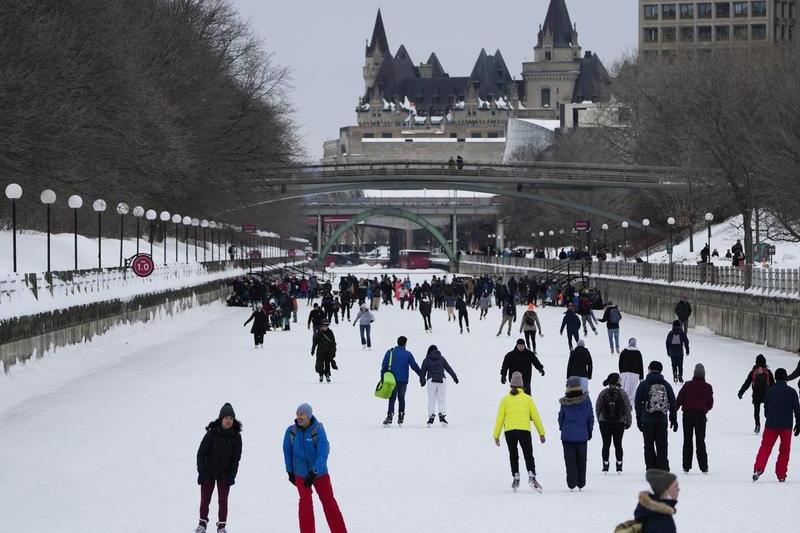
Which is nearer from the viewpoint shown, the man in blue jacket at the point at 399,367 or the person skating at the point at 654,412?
the person skating at the point at 654,412

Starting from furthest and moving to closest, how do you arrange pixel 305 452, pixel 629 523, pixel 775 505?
pixel 775 505
pixel 305 452
pixel 629 523

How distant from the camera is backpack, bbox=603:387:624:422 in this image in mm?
15586

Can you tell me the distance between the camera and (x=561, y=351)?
1405 inches

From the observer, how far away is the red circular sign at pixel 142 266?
4012 centimetres

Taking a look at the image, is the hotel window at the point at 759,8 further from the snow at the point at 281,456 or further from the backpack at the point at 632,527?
the backpack at the point at 632,527

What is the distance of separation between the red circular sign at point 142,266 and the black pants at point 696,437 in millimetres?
25512

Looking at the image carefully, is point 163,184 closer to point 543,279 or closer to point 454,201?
point 543,279

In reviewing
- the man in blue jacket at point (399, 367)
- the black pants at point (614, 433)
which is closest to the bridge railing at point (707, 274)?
the man in blue jacket at point (399, 367)

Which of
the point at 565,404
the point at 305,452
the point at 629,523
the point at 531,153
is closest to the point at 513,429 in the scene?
the point at 565,404

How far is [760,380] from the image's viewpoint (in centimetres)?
1752

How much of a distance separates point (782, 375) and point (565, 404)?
2337 mm

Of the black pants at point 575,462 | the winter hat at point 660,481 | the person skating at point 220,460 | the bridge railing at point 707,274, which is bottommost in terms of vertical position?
the black pants at point 575,462

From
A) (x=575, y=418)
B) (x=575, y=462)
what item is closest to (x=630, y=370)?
(x=575, y=462)

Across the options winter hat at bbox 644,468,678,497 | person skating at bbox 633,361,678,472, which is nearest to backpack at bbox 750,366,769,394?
person skating at bbox 633,361,678,472
